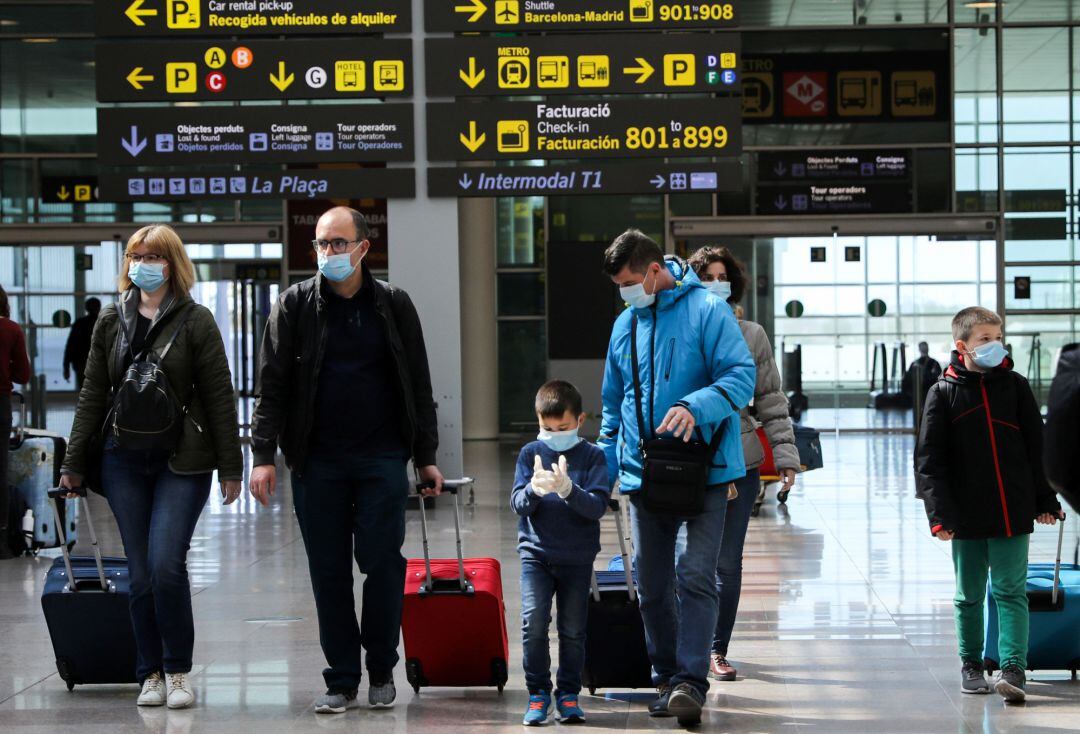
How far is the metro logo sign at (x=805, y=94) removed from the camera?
72.4ft

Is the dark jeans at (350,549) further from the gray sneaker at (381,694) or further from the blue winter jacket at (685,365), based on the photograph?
the blue winter jacket at (685,365)

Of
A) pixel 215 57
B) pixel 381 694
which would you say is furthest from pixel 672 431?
pixel 215 57

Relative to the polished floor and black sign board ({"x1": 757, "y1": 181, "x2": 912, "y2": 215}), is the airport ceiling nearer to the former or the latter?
black sign board ({"x1": 757, "y1": 181, "x2": 912, "y2": 215})

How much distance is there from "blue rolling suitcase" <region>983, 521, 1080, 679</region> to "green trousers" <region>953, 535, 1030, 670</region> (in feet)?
0.27

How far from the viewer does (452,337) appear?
43.0 feet

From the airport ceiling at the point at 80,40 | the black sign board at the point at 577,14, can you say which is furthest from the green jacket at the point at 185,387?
the airport ceiling at the point at 80,40

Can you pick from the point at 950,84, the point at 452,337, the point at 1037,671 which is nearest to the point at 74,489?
the point at 1037,671

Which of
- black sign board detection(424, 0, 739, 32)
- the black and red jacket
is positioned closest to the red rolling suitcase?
the black and red jacket

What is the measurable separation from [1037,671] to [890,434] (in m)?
17.1

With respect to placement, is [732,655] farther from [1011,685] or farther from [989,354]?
[989,354]

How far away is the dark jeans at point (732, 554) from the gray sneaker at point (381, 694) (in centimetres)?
130

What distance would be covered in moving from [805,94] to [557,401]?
17494 mm

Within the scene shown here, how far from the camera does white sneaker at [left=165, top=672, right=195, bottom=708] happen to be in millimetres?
5766

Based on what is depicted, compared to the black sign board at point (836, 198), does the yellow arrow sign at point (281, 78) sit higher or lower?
higher
